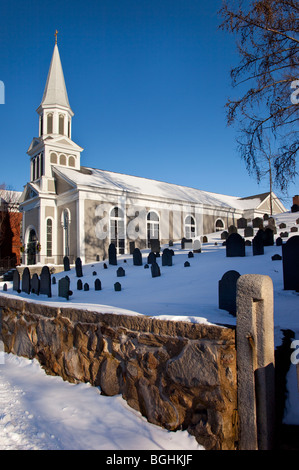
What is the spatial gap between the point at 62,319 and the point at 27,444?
59.6 inches

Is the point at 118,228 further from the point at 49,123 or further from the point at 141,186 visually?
the point at 49,123

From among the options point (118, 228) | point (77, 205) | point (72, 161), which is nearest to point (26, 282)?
point (77, 205)

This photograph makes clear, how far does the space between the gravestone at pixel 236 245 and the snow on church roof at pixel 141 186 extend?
1300cm

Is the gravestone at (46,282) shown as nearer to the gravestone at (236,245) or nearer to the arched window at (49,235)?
the gravestone at (236,245)

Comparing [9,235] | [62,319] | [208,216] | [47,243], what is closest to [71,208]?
[47,243]

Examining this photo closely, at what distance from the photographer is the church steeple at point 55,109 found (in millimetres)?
22938

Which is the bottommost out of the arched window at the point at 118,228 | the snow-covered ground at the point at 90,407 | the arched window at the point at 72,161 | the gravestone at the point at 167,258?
the snow-covered ground at the point at 90,407

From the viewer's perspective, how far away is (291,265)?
186 inches

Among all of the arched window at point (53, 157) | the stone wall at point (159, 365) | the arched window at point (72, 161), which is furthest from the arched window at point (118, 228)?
the stone wall at point (159, 365)

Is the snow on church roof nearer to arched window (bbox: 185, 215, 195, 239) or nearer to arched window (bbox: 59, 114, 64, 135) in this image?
arched window (bbox: 185, 215, 195, 239)

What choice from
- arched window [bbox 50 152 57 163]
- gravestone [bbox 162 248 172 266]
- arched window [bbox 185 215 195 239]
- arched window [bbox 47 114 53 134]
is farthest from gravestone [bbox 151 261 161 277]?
arched window [bbox 47 114 53 134]

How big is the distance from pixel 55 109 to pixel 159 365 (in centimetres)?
2355

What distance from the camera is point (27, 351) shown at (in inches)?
188

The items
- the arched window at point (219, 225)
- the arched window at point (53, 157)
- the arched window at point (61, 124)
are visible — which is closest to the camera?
the arched window at point (53, 157)
